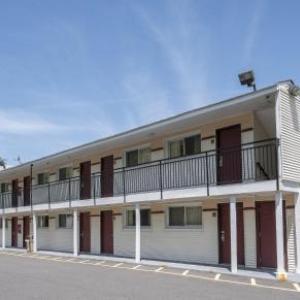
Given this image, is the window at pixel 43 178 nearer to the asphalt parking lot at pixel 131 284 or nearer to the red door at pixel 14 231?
the red door at pixel 14 231

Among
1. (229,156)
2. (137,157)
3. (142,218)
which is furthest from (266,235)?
(137,157)

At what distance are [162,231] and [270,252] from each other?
16.3 feet

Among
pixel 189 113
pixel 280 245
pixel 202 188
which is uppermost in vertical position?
pixel 189 113

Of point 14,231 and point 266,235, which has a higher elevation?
point 266,235

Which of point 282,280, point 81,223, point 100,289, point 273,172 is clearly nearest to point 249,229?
point 273,172

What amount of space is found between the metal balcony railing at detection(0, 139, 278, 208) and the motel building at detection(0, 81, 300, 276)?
34 mm

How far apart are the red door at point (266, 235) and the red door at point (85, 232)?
10.8 m

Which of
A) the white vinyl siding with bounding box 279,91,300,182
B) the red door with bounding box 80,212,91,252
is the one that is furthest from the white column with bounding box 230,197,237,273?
the red door with bounding box 80,212,91,252

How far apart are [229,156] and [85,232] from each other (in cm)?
1087

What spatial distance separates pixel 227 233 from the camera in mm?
17703

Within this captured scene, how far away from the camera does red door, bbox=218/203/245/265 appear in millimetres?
17250

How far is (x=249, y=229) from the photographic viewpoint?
16906mm

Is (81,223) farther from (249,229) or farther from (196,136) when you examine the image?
(249,229)

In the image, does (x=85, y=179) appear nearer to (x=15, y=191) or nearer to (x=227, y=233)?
(x=15, y=191)
